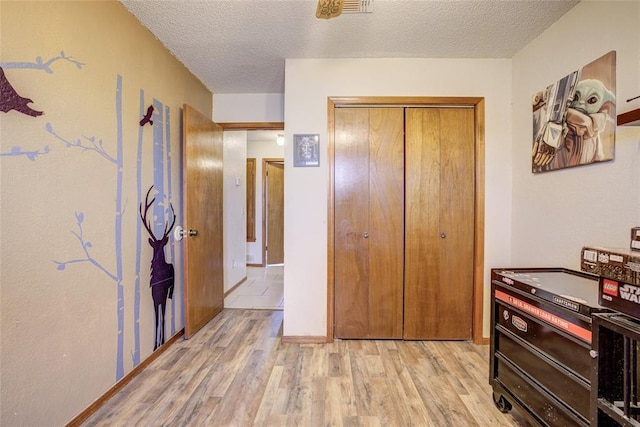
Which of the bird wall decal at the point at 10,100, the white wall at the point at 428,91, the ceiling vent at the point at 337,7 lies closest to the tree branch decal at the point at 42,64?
the bird wall decal at the point at 10,100

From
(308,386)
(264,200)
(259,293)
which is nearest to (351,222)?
(308,386)

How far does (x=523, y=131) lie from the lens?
2.31m

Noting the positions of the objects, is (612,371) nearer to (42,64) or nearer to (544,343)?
(544,343)

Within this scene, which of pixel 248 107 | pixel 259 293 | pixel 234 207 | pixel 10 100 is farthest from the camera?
pixel 234 207

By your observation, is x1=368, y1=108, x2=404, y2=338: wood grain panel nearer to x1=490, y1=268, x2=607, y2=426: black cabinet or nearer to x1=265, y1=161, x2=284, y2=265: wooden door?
x1=490, y1=268, x2=607, y2=426: black cabinet

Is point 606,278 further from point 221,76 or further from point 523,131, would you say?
point 221,76

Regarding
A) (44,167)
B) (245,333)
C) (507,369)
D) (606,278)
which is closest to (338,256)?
(245,333)

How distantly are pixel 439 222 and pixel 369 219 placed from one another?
613 mm

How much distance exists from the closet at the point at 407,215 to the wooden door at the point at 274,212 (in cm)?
328

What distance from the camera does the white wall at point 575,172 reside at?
1.48 meters

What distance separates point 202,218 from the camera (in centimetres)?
274

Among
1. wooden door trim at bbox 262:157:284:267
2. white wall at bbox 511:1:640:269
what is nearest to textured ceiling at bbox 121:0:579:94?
white wall at bbox 511:1:640:269

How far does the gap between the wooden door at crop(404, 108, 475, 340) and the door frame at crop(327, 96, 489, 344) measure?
41 millimetres

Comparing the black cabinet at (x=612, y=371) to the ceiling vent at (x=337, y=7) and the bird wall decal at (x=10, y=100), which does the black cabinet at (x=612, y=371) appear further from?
the bird wall decal at (x=10, y=100)
